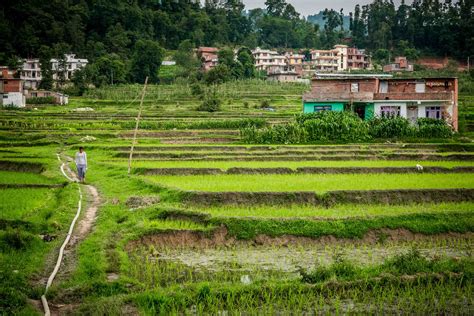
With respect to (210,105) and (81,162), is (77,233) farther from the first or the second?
(210,105)

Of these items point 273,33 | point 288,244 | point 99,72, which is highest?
point 273,33

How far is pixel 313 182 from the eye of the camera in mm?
18281

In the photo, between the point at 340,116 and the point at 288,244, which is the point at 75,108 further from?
the point at 288,244

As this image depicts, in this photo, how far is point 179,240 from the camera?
13.3 meters

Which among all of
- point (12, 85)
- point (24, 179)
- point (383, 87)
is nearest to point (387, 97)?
point (383, 87)

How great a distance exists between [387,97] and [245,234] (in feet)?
82.5

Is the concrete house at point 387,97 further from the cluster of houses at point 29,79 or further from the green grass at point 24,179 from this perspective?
the cluster of houses at point 29,79

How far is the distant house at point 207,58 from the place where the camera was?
82.7 metres

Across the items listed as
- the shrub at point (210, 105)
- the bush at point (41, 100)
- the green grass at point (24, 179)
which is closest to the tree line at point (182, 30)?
the bush at point (41, 100)

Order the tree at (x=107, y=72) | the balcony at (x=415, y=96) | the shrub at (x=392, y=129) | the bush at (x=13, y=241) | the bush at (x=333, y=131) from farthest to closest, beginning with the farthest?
the tree at (x=107, y=72)
the balcony at (x=415, y=96)
the shrub at (x=392, y=129)
the bush at (x=333, y=131)
the bush at (x=13, y=241)

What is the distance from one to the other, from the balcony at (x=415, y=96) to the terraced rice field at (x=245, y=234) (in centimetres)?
1093

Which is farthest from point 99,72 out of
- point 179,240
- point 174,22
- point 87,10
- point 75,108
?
point 179,240

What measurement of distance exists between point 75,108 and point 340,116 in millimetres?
27320

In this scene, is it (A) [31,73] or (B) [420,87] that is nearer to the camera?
(B) [420,87]
